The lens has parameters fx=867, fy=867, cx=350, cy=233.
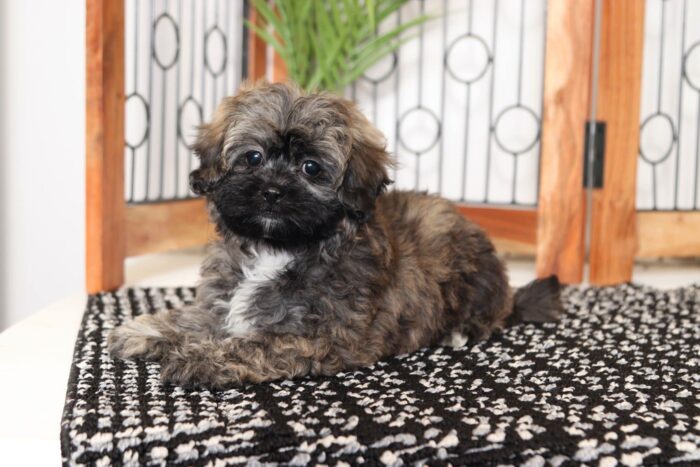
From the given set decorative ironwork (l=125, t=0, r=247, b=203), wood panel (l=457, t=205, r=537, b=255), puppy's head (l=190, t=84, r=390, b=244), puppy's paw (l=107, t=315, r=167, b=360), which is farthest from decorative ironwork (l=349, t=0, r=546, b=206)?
puppy's paw (l=107, t=315, r=167, b=360)

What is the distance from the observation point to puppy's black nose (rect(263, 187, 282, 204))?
207 centimetres

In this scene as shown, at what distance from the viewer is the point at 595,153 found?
3.62m

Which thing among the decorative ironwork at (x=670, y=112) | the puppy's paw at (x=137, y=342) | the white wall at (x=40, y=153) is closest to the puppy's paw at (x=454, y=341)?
the puppy's paw at (x=137, y=342)

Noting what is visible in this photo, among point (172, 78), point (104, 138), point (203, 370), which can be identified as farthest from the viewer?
point (172, 78)

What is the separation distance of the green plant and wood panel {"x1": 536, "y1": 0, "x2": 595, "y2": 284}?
0.59m

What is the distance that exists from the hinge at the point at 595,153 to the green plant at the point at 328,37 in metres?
0.86

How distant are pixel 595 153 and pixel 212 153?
194 centimetres

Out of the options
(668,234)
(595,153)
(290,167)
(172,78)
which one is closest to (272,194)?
(290,167)

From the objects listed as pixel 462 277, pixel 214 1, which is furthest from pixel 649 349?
pixel 214 1

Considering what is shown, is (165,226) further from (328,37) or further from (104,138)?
(328,37)

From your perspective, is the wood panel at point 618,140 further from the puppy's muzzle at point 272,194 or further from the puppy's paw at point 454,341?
A: the puppy's muzzle at point 272,194

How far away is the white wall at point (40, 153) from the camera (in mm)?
3820

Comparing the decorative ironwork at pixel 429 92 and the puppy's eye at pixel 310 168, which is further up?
the decorative ironwork at pixel 429 92

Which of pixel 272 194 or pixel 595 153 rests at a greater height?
pixel 595 153
